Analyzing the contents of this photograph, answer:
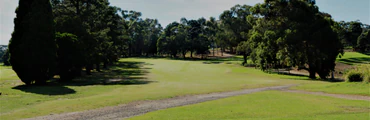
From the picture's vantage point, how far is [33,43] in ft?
86.5

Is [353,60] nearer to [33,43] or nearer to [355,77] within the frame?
[355,77]

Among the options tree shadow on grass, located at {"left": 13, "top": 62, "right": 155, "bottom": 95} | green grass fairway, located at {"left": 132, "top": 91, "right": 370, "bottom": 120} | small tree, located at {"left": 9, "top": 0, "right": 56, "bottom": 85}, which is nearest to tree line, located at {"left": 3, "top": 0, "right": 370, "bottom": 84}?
small tree, located at {"left": 9, "top": 0, "right": 56, "bottom": 85}

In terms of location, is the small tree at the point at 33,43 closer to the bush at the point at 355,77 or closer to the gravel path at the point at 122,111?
the gravel path at the point at 122,111

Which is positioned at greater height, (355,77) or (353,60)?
(355,77)

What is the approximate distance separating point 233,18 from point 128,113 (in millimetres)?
60847

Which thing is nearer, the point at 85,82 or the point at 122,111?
the point at 122,111

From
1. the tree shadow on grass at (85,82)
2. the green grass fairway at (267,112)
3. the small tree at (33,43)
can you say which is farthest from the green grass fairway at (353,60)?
the small tree at (33,43)

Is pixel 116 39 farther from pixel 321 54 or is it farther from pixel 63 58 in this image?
pixel 321 54

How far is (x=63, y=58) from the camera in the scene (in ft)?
101

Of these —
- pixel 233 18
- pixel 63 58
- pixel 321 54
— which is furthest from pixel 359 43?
pixel 63 58

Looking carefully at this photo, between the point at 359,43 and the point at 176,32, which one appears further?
the point at 176,32

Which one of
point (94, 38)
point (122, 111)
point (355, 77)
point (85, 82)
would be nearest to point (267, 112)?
point (122, 111)

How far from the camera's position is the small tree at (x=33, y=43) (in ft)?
84.8

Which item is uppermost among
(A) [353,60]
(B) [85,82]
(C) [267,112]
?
(A) [353,60]
